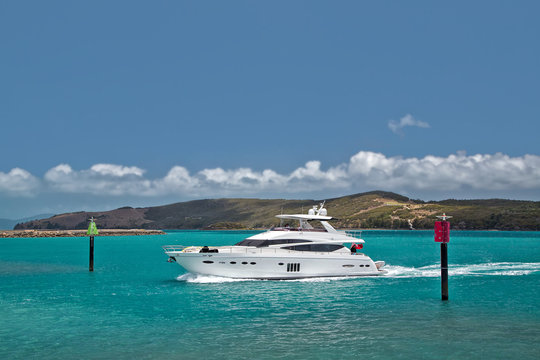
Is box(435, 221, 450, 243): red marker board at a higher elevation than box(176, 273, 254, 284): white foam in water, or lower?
higher

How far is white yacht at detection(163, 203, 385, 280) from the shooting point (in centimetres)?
3997

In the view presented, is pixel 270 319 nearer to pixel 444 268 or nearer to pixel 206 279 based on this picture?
pixel 444 268

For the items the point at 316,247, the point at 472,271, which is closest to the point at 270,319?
the point at 316,247

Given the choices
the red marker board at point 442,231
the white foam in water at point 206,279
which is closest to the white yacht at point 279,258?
the white foam in water at point 206,279

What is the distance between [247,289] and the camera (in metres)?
36.3

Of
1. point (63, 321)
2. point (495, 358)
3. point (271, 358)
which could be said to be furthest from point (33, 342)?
point (495, 358)

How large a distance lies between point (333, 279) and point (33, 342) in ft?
83.6

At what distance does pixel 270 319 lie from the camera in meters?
25.9

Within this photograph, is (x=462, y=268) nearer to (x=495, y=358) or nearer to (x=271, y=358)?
(x=495, y=358)

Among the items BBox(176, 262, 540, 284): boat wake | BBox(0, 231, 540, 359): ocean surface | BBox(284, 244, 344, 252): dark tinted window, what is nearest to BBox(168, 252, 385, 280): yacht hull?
BBox(176, 262, 540, 284): boat wake

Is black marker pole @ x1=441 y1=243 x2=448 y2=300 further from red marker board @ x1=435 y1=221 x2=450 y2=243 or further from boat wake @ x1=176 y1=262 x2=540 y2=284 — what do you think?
boat wake @ x1=176 y1=262 x2=540 y2=284

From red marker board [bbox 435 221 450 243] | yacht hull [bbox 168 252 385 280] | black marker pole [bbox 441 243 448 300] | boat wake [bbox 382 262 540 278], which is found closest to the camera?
black marker pole [bbox 441 243 448 300]

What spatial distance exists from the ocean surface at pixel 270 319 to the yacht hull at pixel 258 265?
860 mm

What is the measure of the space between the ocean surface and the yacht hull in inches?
33.9
